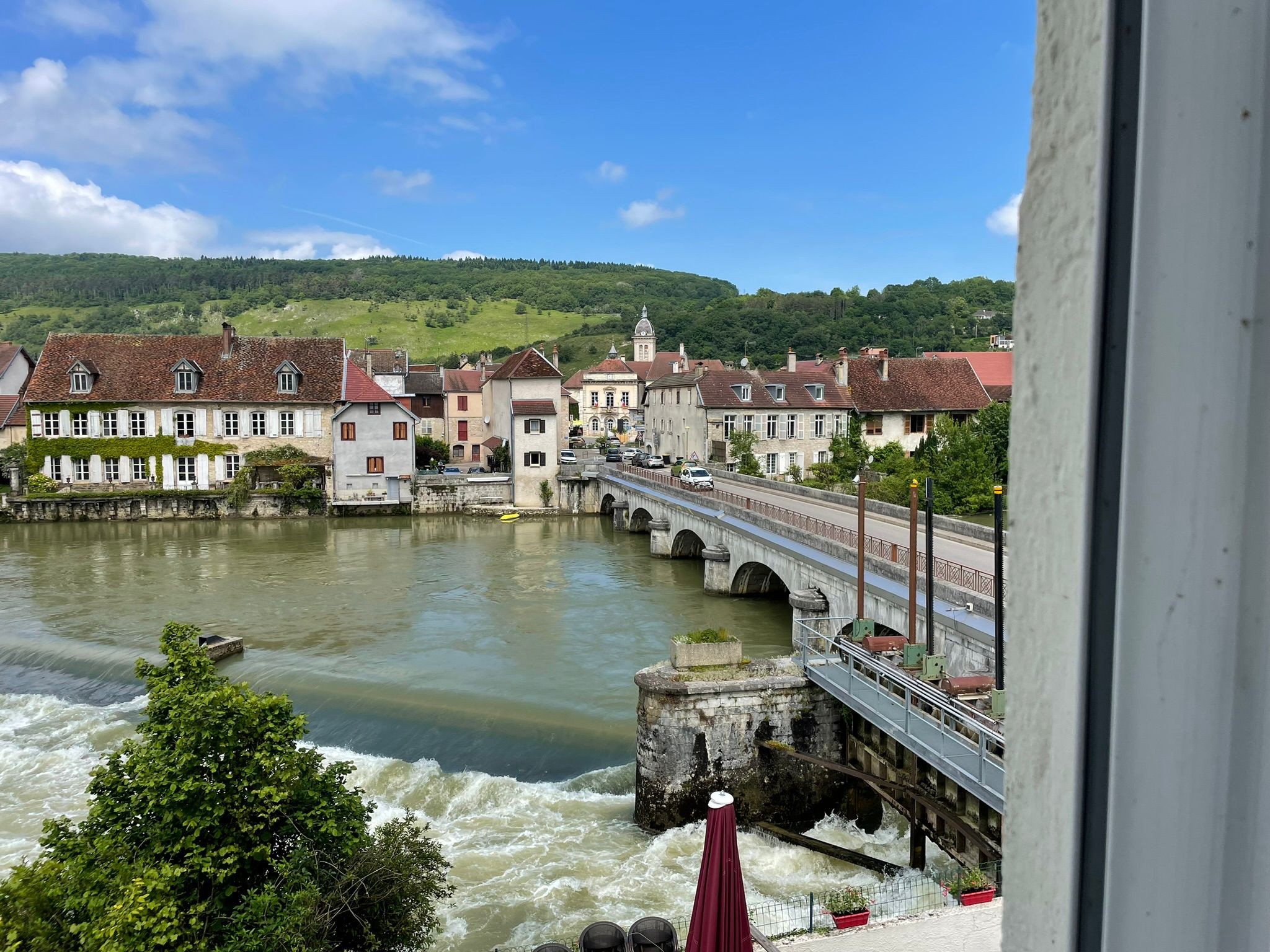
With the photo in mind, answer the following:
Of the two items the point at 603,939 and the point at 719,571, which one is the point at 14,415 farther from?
the point at 603,939

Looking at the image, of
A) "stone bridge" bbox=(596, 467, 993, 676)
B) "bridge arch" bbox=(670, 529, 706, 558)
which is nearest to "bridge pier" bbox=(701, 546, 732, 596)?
"stone bridge" bbox=(596, 467, 993, 676)

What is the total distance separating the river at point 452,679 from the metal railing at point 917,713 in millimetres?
1894

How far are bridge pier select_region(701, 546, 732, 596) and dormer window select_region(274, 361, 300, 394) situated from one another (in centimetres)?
2925

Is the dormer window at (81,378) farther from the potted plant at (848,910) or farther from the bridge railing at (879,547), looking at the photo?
the potted plant at (848,910)

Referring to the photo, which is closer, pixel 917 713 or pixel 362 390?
pixel 917 713

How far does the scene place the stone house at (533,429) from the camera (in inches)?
1870

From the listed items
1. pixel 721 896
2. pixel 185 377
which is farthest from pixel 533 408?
pixel 721 896

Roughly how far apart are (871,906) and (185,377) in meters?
46.2

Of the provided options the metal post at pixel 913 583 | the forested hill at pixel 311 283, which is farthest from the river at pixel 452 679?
the forested hill at pixel 311 283

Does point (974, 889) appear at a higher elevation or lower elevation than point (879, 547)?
lower

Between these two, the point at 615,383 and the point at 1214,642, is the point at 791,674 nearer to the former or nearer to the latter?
the point at 1214,642

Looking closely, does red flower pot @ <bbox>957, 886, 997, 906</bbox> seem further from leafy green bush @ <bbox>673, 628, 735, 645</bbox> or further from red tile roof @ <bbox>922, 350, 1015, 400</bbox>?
red tile roof @ <bbox>922, 350, 1015, 400</bbox>

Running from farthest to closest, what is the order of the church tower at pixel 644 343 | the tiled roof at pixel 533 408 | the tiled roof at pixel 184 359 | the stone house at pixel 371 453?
the church tower at pixel 644 343 → the tiled roof at pixel 533 408 → the stone house at pixel 371 453 → the tiled roof at pixel 184 359

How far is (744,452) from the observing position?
47.5 m
